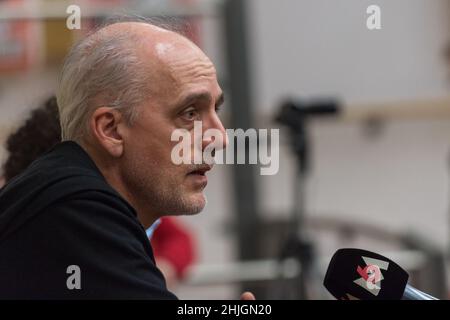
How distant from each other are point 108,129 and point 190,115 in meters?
0.12

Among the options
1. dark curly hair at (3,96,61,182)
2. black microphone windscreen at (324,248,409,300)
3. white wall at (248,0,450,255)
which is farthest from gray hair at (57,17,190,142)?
white wall at (248,0,450,255)

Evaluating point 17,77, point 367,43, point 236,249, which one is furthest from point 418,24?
point 17,77

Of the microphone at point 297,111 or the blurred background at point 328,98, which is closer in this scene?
the microphone at point 297,111

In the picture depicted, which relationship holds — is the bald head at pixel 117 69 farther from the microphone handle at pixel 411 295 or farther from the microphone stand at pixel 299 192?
the microphone stand at pixel 299 192

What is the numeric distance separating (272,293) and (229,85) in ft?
8.12

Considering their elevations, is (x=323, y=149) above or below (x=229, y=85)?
below

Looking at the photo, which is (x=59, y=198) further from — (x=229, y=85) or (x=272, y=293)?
(x=229, y=85)

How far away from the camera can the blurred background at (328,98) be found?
4.95 meters

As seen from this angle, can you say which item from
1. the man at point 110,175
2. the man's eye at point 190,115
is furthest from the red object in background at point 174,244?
the man's eye at point 190,115

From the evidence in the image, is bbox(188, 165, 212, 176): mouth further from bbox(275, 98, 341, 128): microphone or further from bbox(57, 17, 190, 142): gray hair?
bbox(275, 98, 341, 128): microphone

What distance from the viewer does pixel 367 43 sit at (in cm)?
549

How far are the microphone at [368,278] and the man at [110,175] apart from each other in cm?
22

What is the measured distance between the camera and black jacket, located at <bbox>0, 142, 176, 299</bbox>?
1262 millimetres

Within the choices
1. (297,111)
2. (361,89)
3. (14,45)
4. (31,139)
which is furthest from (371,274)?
(361,89)
